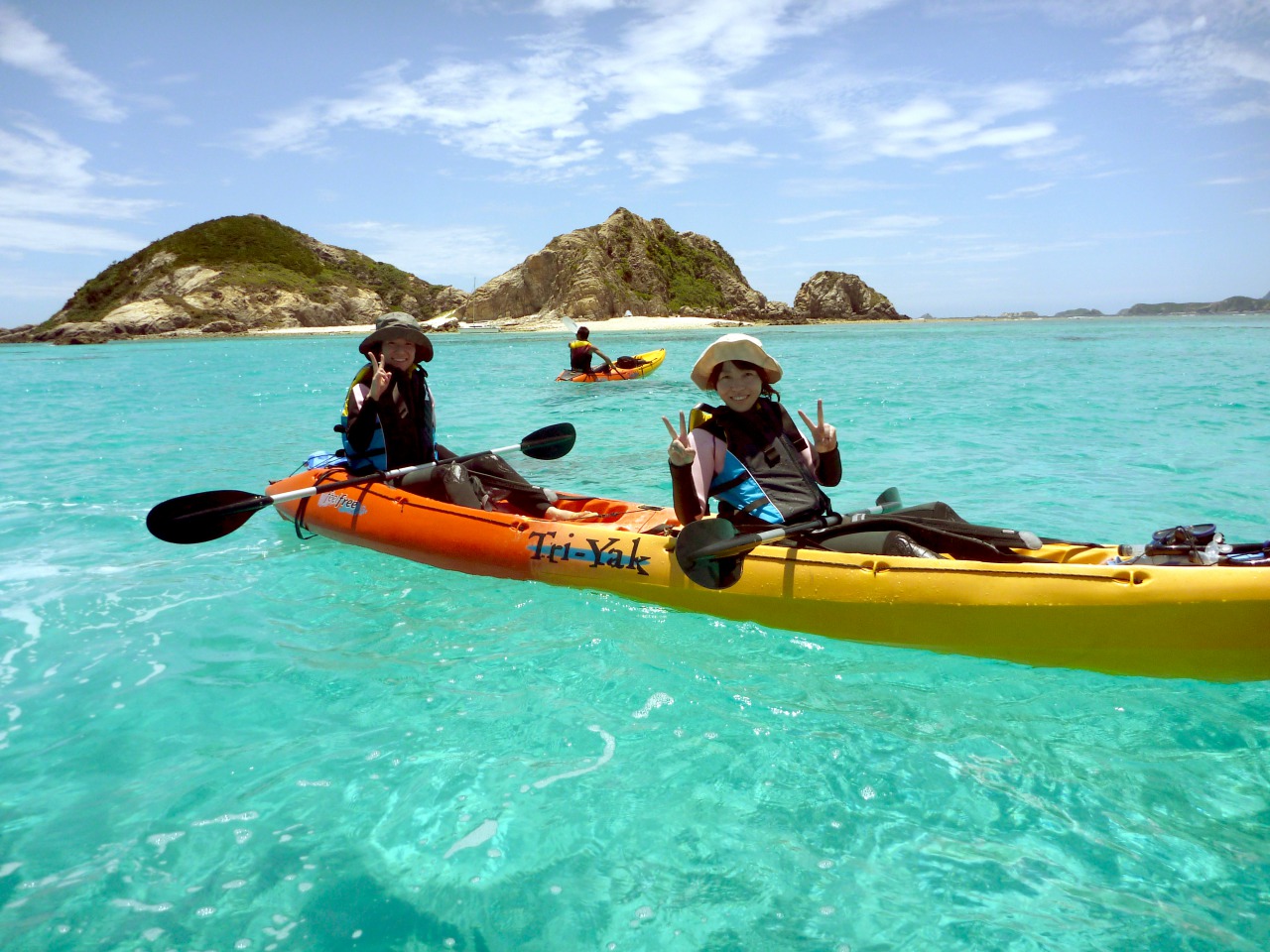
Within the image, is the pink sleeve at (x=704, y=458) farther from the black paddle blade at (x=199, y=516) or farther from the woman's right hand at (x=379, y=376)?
the black paddle blade at (x=199, y=516)

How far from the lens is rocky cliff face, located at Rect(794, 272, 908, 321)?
3568 inches

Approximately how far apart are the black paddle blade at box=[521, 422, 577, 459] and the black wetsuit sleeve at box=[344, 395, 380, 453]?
1.28 metres

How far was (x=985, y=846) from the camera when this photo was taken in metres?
2.87

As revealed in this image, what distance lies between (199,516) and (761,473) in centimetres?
380

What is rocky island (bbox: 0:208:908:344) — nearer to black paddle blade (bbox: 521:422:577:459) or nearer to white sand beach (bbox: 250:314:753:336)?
white sand beach (bbox: 250:314:753:336)

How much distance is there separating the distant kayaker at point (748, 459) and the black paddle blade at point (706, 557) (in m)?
0.33

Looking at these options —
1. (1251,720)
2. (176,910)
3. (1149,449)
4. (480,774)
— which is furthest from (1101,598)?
(1149,449)

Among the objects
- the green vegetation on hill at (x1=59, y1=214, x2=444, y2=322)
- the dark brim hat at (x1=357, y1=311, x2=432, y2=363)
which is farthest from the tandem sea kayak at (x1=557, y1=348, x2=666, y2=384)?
the green vegetation on hill at (x1=59, y1=214, x2=444, y2=322)

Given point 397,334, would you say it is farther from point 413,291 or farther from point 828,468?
point 413,291

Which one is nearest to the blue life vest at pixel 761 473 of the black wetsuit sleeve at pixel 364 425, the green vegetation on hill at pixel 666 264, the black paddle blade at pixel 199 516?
the black wetsuit sleeve at pixel 364 425

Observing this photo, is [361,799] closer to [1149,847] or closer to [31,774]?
[31,774]

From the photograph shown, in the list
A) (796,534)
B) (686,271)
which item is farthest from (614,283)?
(796,534)

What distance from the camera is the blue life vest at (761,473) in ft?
14.9

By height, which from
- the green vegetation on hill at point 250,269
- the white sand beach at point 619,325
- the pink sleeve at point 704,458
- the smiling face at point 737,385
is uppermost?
the green vegetation on hill at point 250,269
